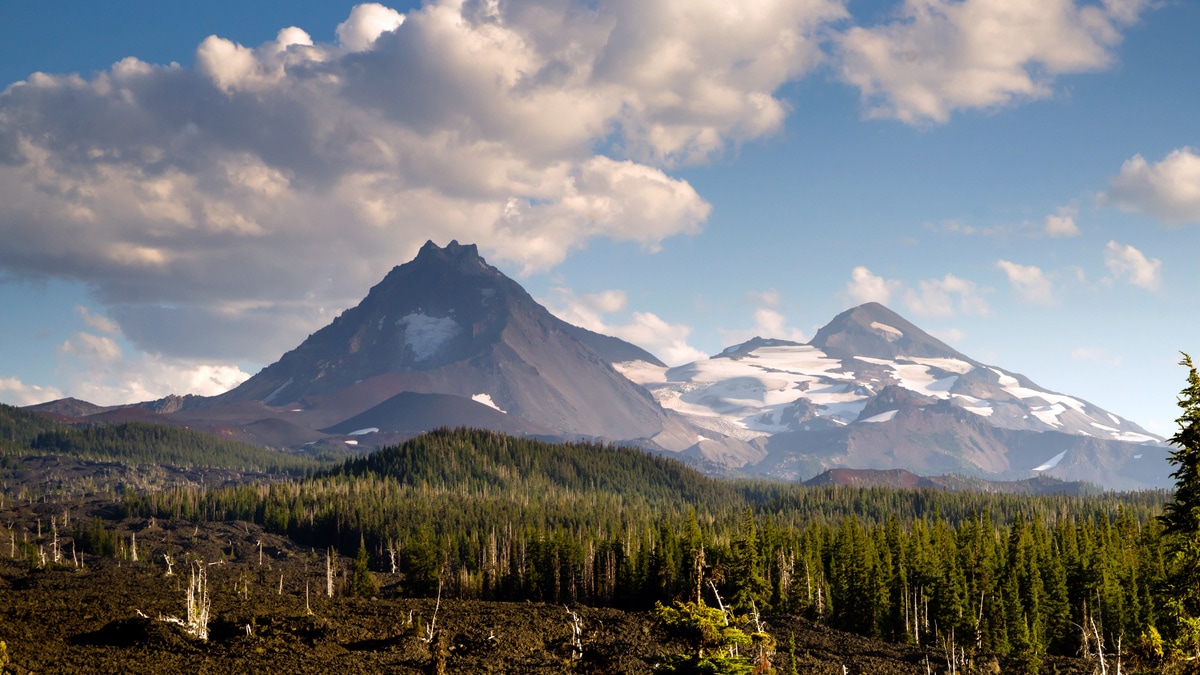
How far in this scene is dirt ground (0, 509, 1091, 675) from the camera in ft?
228

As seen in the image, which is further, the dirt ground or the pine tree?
the dirt ground

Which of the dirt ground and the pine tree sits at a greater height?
the pine tree

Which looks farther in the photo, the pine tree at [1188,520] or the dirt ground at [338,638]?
the dirt ground at [338,638]

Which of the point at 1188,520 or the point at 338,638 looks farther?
the point at 338,638

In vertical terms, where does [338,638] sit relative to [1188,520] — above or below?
below

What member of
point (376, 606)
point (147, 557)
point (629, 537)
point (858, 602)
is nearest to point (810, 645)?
point (858, 602)

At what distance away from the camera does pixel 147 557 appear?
19275 centimetres

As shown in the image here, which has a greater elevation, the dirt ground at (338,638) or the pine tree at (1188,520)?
the pine tree at (1188,520)

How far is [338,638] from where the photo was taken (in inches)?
3253

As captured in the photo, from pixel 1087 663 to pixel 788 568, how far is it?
48.6 meters

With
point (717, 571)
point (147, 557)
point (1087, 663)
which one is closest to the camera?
point (717, 571)

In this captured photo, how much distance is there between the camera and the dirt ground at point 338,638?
228 feet

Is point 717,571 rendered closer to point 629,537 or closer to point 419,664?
point 419,664

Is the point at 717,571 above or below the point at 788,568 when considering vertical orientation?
above
